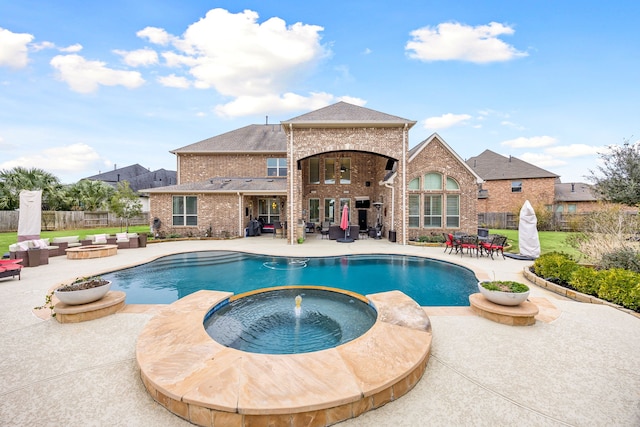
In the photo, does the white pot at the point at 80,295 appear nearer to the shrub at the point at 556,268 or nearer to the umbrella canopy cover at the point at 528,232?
the shrub at the point at 556,268

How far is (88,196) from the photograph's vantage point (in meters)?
23.2

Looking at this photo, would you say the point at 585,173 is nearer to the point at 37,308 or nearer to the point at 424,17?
the point at 424,17

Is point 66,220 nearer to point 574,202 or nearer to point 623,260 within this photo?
point 623,260

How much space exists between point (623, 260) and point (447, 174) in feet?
30.2

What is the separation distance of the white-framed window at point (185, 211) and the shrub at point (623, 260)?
18.8 metres

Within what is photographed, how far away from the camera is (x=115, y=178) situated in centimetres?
3700

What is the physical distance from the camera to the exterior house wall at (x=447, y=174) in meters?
15.3

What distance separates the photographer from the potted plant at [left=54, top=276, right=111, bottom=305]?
4.61 m

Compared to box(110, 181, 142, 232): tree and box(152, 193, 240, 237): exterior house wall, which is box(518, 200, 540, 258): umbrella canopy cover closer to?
box(152, 193, 240, 237): exterior house wall

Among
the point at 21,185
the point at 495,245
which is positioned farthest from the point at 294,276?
the point at 21,185

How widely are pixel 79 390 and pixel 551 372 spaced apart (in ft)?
17.6

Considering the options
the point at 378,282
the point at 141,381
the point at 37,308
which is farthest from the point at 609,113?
the point at 37,308

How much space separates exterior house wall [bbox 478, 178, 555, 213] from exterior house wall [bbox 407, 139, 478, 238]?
10743 millimetres

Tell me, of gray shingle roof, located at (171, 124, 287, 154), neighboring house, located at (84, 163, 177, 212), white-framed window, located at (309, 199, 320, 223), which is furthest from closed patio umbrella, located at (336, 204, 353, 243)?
neighboring house, located at (84, 163, 177, 212)
